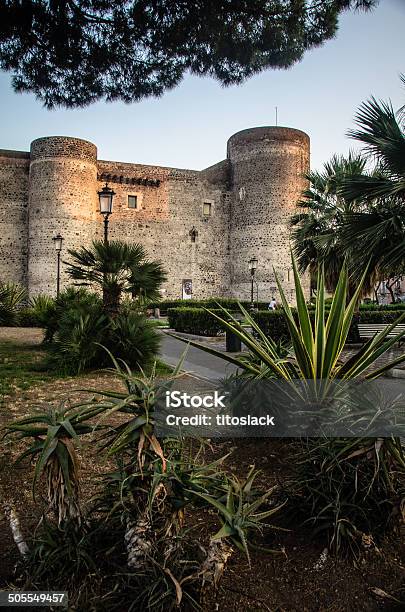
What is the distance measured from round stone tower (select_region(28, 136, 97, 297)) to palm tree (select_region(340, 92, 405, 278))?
2225 centimetres

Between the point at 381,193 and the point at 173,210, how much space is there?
85.6 feet

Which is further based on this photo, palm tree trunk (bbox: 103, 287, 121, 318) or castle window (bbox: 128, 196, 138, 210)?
castle window (bbox: 128, 196, 138, 210)

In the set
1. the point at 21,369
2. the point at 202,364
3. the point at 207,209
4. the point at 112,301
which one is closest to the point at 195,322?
the point at 202,364

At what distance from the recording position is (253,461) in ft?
8.55

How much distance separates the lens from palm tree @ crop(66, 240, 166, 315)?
6.59 meters

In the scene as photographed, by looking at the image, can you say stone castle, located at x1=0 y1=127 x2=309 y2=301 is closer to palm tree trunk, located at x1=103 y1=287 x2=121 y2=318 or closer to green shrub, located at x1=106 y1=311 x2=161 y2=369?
palm tree trunk, located at x1=103 y1=287 x2=121 y2=318

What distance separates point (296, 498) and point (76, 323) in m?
5.08

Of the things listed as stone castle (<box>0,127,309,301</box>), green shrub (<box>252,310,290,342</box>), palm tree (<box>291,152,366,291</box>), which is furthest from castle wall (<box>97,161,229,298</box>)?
green shrub (<box>252,310,290,342</box>)

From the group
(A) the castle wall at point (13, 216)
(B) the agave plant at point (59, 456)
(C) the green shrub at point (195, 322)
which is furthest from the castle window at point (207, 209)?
(B) the agave plant at point (59, 456)

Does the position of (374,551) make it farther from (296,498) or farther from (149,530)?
(149,530)

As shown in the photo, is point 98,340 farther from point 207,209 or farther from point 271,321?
point 207,209

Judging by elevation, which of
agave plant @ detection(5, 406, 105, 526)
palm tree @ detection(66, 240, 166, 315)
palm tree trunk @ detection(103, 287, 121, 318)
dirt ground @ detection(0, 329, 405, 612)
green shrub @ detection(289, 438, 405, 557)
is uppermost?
palm tree @ detection(66, 240, 166, 315)

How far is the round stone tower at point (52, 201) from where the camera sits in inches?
1060

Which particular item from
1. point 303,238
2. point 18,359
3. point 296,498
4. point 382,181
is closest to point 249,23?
point 382,181
